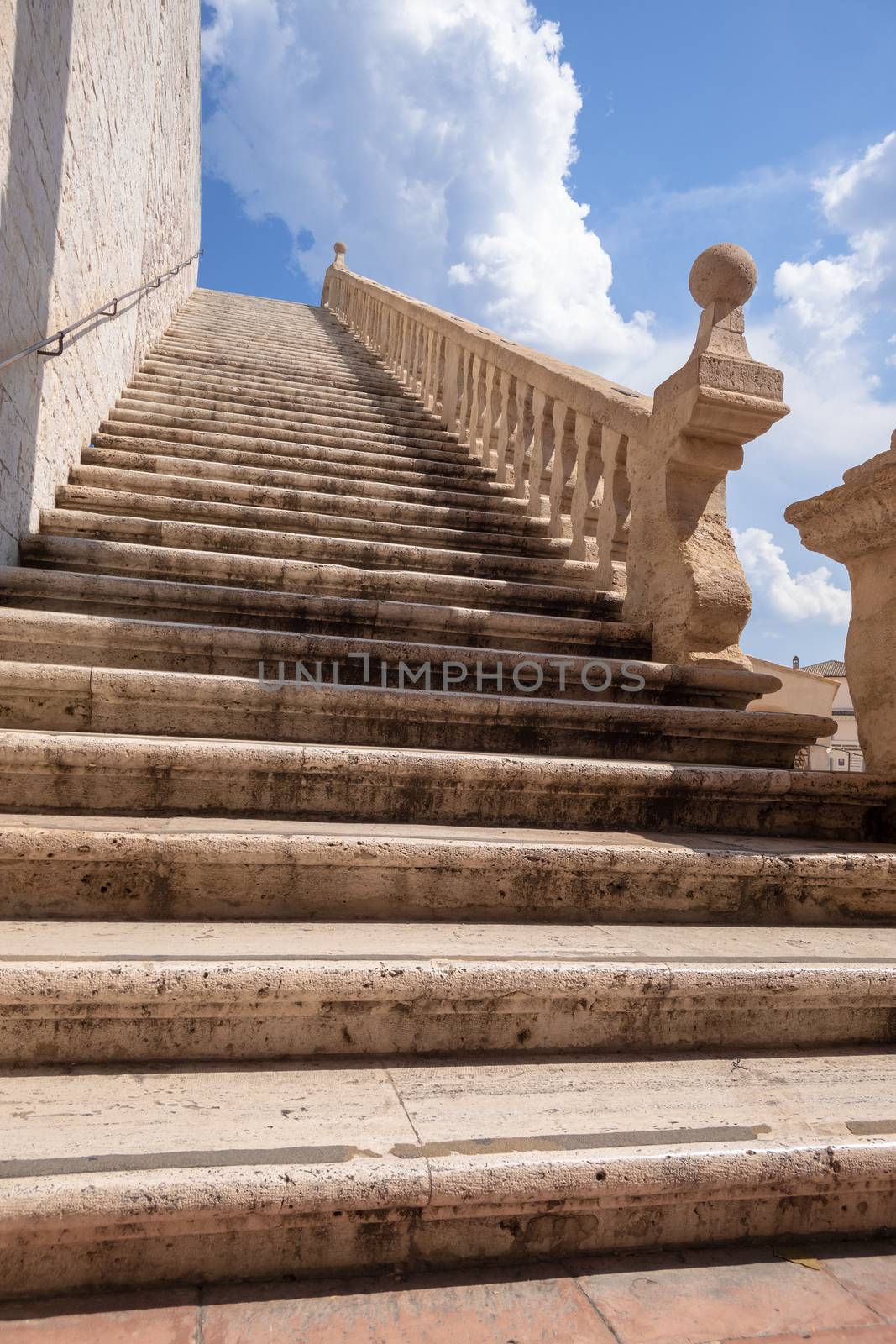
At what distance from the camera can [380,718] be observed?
8.60 feet

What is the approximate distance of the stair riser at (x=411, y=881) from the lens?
176 cm

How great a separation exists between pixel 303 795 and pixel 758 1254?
137cm

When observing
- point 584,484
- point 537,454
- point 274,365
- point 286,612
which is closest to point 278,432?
point 537,454

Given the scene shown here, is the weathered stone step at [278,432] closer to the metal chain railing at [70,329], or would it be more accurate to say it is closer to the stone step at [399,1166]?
the metal chain railing at [70,329]

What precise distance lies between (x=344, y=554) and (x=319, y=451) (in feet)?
5.40

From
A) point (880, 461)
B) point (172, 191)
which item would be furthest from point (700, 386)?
point (172, 191)

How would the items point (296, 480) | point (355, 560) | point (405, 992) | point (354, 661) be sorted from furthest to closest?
point (296, 480), point (355, 560), point (354, 661), point (405, 992)

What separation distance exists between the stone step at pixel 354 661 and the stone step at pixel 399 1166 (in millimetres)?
1559

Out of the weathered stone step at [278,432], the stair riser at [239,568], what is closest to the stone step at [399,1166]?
the stair riser at [239,568]

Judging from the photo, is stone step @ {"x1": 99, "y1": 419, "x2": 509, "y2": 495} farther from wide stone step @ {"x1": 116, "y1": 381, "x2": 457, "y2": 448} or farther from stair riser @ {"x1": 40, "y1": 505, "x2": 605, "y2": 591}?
stair riser @ {"x1": 40, "y1": 505, "x2": 605, "y2": 591}

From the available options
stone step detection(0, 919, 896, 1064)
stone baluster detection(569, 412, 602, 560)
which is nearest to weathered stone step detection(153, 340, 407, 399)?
stone baluster detection(569, 412, 602, 560)

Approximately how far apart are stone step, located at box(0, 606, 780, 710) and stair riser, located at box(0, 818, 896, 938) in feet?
3.43

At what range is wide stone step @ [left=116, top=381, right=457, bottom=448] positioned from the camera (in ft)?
18.8

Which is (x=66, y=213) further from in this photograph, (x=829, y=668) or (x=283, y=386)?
(x=829, y=668)
